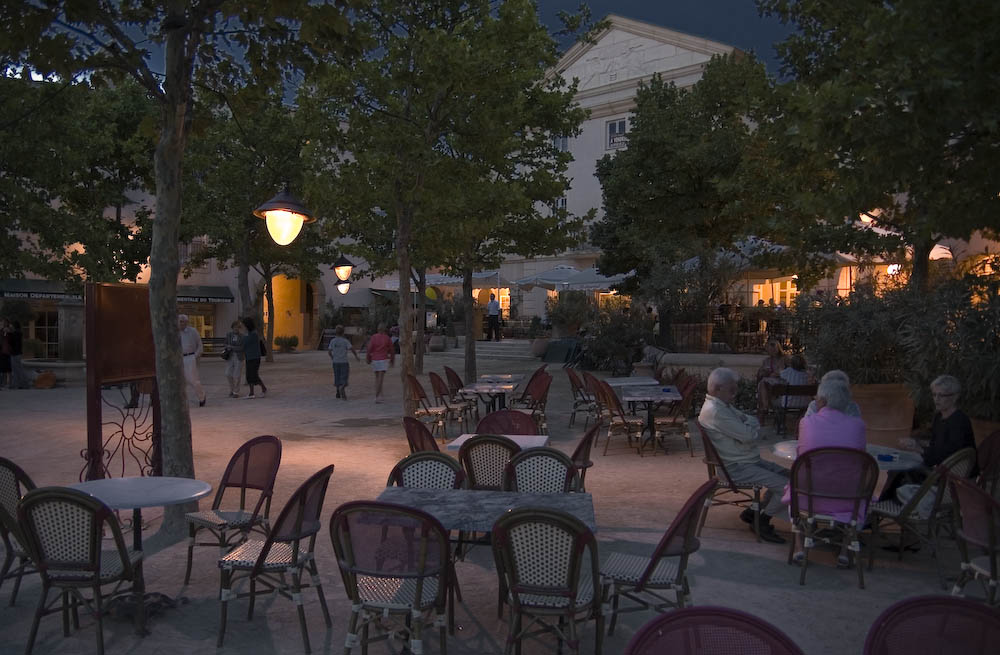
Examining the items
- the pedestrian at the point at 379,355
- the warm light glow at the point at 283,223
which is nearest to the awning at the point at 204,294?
the pedestrian at the point at 379,355

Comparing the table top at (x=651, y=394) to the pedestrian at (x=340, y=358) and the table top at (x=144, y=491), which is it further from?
the pedestrian at (x=340, y=358)

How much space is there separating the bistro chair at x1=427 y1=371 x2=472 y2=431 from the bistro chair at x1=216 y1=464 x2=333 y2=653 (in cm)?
648

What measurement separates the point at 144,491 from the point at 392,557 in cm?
181

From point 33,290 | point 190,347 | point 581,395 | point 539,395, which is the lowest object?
point 581,395

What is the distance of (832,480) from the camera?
17.1 ft

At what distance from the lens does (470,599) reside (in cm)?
491

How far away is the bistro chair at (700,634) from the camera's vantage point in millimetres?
2340

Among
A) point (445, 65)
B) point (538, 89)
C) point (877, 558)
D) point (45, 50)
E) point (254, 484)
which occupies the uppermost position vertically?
point (538, 89)

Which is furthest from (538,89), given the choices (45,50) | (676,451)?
(45,50)

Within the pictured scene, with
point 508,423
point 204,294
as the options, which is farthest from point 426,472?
point 204,294

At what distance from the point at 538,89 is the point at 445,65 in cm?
756

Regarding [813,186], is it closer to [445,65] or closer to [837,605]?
[445,65]

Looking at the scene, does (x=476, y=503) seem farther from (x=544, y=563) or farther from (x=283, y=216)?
(x=283, y=216)

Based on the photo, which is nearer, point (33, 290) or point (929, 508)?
point (929, 508)
